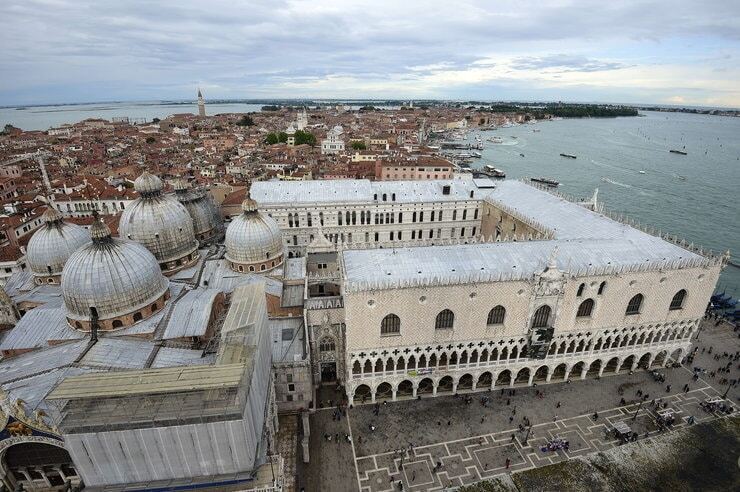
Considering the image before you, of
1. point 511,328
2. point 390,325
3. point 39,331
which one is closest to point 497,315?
point 511,328

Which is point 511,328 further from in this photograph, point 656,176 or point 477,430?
point 656,176

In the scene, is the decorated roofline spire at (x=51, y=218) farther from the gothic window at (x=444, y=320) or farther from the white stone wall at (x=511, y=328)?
the gothic window at (x=444, y=320)

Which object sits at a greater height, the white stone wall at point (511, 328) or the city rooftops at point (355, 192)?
the city rooftops at point (355, 192)

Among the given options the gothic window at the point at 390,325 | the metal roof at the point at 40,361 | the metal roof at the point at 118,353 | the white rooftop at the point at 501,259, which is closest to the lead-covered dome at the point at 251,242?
the white rooftop at the point at 501,259

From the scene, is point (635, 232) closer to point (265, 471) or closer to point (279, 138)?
point (265, 471)

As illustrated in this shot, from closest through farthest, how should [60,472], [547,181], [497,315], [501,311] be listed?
[60,472], [501,311], [497,315], [547,181]

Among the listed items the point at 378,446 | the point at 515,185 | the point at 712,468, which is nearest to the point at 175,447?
the point at 378,446

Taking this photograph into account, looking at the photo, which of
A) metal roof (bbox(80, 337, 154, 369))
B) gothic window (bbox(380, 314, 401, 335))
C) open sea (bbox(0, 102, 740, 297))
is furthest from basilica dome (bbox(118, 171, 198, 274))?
open sea (bbox(0, 102, 740, 297))

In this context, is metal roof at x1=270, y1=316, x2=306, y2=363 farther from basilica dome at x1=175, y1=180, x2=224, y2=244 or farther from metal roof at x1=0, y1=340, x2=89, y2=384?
basilica dome at x1=175, y1=180, x2=224, y2=244
